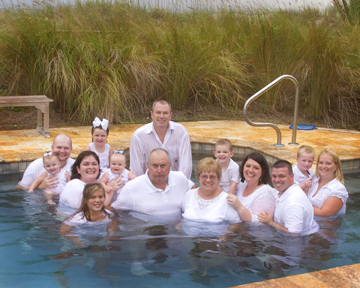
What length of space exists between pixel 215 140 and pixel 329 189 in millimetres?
3432

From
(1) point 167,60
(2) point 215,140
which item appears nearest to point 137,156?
(2) point 215,140

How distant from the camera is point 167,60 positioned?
9.54 metres

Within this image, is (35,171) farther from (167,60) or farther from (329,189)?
(167,60)

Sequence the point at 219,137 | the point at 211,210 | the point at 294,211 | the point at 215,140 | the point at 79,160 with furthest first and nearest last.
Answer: the point at 219,137 → the point at 215,140 → the point at 79,160 → the point at 211,210 → the point at 294,211

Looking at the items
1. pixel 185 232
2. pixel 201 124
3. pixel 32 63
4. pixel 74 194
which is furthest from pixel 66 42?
pixel 185 232

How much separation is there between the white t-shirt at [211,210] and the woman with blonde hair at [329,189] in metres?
0.97

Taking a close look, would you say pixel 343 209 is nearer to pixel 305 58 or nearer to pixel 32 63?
pixel 305 58

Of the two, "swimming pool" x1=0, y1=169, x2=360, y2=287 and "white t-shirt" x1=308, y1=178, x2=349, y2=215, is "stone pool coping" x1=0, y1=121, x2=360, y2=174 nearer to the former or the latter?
"white t-shirt" x1=308, y1=178, x2=349, y2=215

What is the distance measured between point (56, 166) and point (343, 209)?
299 centimetres

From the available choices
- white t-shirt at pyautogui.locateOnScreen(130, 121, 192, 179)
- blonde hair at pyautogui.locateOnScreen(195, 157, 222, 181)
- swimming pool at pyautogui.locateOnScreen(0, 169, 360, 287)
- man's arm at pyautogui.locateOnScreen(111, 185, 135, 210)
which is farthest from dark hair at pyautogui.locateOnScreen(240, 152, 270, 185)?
man's arm at pyautogui.locateOnScreen(111, 185, 135, 210)

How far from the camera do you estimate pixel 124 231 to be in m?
4.21

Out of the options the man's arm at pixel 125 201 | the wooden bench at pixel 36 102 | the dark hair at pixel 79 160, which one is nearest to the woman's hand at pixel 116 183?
the dark hair at pixel 79 160

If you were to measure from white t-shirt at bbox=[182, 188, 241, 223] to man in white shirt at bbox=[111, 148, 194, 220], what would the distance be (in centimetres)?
18

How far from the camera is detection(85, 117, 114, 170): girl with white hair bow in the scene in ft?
18.3
